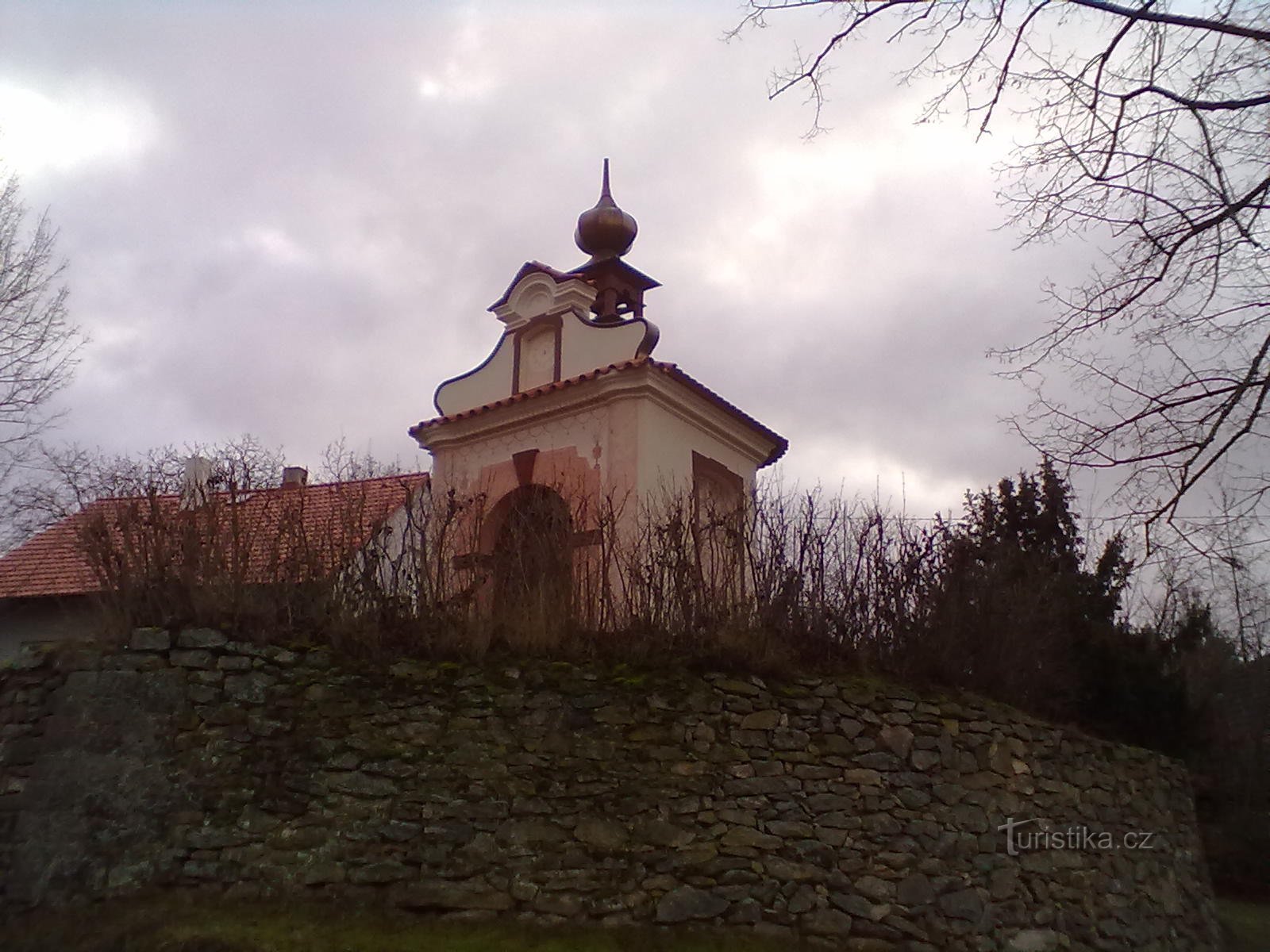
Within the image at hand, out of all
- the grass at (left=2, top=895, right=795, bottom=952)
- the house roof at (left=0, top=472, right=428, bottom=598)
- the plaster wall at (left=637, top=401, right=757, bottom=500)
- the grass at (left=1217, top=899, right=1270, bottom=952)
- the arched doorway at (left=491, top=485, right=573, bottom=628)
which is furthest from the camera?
the plaster wall at (left=637, top=401, right=757, bottom=500)

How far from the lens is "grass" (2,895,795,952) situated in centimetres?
618

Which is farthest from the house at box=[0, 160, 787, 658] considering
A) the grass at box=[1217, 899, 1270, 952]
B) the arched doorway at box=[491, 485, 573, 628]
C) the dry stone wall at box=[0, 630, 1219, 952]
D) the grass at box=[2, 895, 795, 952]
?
the grass at box=[1217, 899, 1270, 952]

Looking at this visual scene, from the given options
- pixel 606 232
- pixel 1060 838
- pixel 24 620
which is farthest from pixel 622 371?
pixel 24 620

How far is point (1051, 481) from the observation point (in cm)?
1414

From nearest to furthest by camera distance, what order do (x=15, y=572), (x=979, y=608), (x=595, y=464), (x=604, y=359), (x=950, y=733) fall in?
1. (x=950, y=733)
2. (x=979, y=608)
3. (x=595, y=464)
4. (x=604, y=359)
5. (x=15, y=572)

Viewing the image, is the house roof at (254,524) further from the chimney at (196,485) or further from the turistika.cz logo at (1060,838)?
the turistika.cz logo at (1060,838)

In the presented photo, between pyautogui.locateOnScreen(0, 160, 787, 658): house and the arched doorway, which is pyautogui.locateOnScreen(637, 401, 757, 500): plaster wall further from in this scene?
the arched doorway

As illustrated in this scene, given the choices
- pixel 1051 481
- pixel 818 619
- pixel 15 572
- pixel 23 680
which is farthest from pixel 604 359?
pixel 15 572

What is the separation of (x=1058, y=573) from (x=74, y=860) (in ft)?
35.9

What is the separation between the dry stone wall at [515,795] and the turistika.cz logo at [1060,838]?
11cm

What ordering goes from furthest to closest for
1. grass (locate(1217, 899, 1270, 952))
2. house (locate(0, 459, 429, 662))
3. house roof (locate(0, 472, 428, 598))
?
grass (locate(1217, 899, 1270, 952)), house roof (locate(0, 472, 428, 598)), house (locate(0, 459, 429, 662))

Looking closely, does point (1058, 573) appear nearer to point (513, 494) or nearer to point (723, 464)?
point (723, 464)

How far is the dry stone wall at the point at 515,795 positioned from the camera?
6898mm

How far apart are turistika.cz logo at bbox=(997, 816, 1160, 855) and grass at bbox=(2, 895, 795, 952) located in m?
2.38
